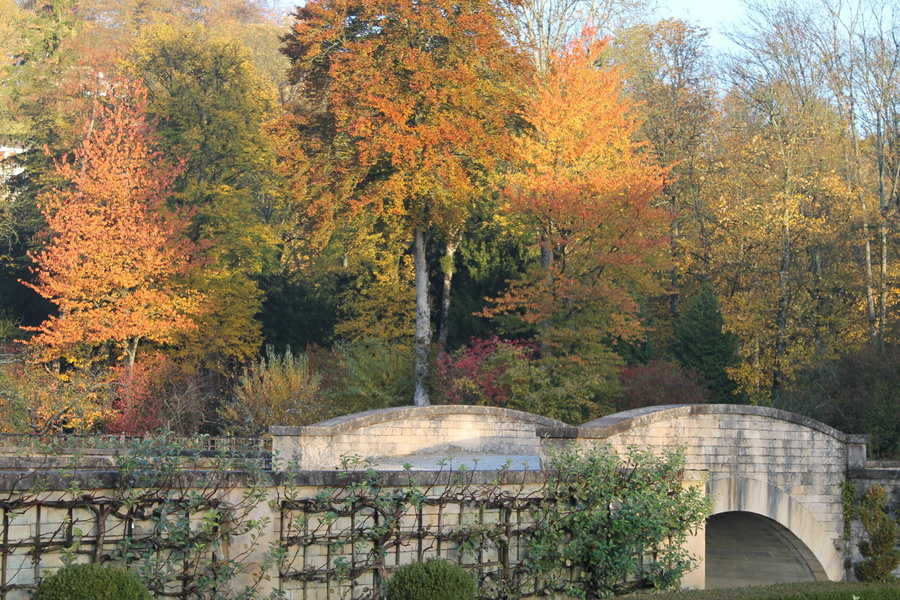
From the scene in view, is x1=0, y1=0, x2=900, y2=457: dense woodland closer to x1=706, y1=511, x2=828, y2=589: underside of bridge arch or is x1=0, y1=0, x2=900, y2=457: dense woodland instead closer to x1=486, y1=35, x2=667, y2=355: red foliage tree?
x1=486, y1=35, x2=667, y2=355: red foliage tree

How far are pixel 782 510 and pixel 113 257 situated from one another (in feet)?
66.8

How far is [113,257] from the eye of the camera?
97.1 feet

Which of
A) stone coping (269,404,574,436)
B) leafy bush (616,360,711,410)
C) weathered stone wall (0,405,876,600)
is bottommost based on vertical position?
weathered stone wall (0,405,876,600)

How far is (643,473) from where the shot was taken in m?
12.7

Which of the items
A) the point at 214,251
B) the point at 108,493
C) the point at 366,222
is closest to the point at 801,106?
the point at 366,222

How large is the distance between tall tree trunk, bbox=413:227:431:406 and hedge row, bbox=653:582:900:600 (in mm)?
13682

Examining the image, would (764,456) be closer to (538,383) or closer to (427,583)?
(427,583)

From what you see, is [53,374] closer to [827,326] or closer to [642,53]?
[827,326]

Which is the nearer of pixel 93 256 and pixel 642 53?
pixel 93 256

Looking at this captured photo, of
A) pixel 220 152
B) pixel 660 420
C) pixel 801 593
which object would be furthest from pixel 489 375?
pixel 220 152

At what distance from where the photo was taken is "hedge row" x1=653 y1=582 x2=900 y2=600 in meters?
12.1

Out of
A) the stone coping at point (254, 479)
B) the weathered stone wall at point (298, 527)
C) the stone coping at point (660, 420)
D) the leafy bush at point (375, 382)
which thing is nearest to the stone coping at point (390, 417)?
the stone coping at point (660, 420)

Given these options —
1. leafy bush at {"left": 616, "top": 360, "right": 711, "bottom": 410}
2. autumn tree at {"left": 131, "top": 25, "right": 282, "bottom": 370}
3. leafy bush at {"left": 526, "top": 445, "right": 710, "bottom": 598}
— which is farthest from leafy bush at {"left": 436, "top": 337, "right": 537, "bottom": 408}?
leafy bush at {"left": 526, "top": 445, "right": 710, "bottom": 598}

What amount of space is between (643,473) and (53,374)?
19.5 meters
